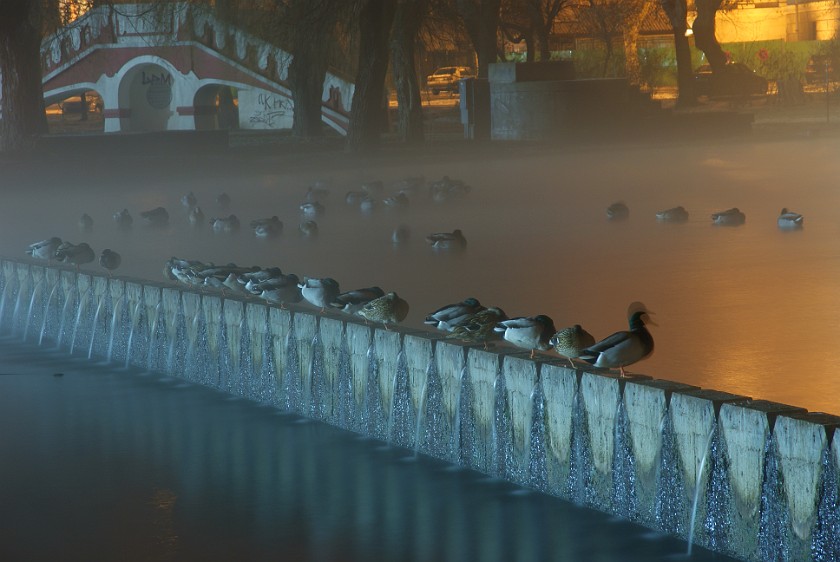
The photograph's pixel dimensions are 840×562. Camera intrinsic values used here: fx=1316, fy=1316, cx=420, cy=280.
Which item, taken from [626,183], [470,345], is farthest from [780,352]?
[626,183]

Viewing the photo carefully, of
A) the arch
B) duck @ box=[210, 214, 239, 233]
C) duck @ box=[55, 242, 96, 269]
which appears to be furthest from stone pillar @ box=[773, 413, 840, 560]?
the arch

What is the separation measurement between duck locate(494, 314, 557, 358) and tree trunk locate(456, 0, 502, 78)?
1337 inches

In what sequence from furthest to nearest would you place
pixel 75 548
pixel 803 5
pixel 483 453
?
pixel 803 5 → pixel 483 453 → pixel 75 548

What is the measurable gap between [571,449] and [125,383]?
5400 millimetres

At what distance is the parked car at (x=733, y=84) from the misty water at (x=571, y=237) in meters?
22.1

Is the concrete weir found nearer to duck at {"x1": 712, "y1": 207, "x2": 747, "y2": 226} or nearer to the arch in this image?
duck at {"x1": 712, "y1": 207, "x2": 747, "y2": 226}

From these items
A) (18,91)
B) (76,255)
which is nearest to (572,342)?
(76,255)

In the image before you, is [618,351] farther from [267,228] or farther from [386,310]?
[267,228]

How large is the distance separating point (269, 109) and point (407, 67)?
1591 cm

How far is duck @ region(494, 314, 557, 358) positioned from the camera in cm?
864

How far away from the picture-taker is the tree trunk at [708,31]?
55.8 m

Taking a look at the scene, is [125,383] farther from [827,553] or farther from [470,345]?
[827,553]

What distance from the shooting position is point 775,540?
6.77 metres

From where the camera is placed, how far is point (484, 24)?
42.7 meters
